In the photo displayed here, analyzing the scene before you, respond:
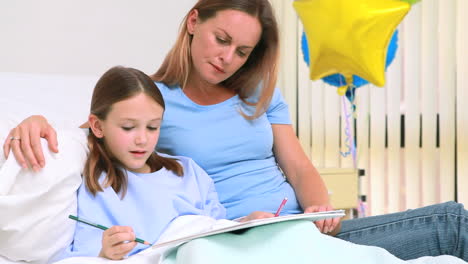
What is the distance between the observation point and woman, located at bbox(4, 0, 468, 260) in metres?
1.26

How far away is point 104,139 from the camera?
48.6 inches

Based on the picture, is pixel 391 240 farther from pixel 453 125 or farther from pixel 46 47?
pixel 453 125

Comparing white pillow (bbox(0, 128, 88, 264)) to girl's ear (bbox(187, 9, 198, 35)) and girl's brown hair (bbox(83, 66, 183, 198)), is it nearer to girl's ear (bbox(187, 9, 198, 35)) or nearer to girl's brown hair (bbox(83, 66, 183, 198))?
girl's brown hair (bbox(83, 66, 183, 198))

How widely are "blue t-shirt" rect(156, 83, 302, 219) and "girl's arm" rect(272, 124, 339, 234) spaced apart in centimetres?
3

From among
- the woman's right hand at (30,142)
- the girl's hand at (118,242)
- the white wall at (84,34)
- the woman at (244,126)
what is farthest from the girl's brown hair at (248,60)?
the white wall at (84,34)

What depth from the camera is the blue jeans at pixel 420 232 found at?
3.92ft

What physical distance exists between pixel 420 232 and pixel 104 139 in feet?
2.38

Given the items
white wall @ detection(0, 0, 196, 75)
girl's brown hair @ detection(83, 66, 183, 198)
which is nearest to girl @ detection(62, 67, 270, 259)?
girl's brown hair @ detection(83, 66, 183, 198)

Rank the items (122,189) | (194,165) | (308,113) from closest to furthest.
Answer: (122,189), (194,165), (308,113)

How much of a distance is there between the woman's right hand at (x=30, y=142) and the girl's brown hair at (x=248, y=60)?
453mm

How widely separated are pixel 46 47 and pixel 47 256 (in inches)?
65.3

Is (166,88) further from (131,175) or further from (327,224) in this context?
(327,224)

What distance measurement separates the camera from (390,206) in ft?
11.2

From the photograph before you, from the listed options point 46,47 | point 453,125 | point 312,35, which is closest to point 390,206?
point 453,125
